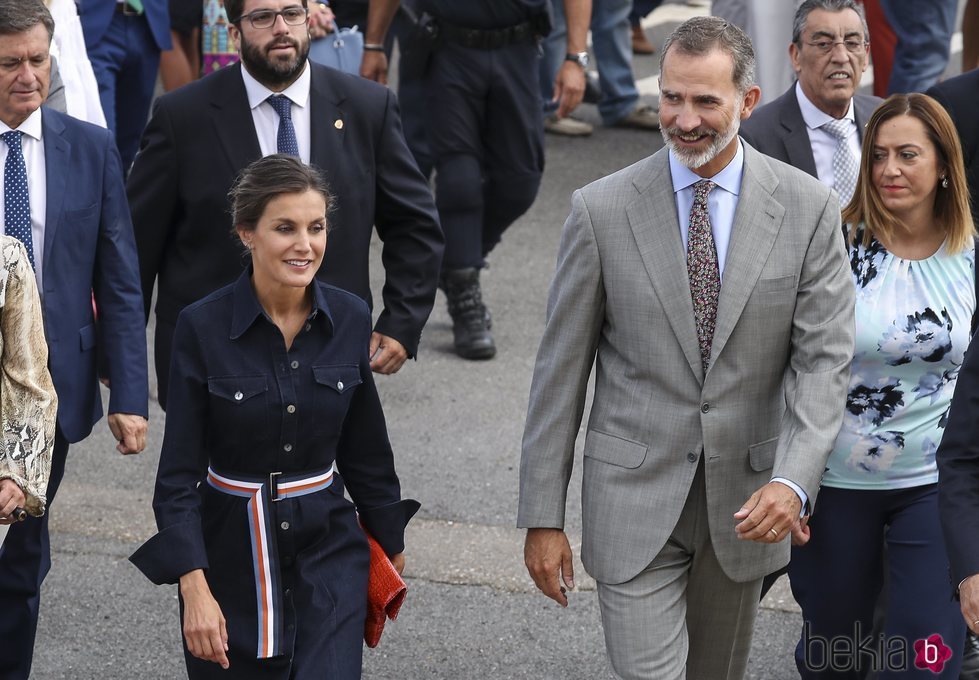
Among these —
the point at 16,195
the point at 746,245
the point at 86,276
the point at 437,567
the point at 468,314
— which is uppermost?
the point at 746,245

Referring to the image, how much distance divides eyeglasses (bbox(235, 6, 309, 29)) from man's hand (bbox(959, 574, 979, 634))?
2.71 metres

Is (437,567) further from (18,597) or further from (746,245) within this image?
(746,245)

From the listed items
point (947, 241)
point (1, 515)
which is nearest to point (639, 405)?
point (947, 241)

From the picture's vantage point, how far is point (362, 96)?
5.38m

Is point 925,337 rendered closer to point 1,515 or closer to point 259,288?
point 259,288

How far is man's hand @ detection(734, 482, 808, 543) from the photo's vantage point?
3834mm

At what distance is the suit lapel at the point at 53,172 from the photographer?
4891 mm

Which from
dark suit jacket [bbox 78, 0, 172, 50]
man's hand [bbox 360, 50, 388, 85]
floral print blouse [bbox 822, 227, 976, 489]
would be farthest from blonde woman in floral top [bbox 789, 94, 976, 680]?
dark suit jacket [bbox 78, 0, 172, 50]

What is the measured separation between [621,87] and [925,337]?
7385 mm

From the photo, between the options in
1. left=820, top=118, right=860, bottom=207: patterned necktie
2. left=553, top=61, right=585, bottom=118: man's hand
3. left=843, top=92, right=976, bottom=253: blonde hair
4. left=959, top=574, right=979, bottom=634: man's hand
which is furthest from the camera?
left=553, top=61, right=585, bottom=118: man's hand

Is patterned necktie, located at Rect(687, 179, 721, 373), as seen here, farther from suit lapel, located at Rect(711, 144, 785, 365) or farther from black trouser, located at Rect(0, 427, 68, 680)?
black trouser, located at Rect(0, 427, 68, 680)

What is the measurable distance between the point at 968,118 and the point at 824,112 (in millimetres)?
478

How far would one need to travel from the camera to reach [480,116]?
26.2 feet

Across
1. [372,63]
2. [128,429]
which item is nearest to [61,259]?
[128,429]
